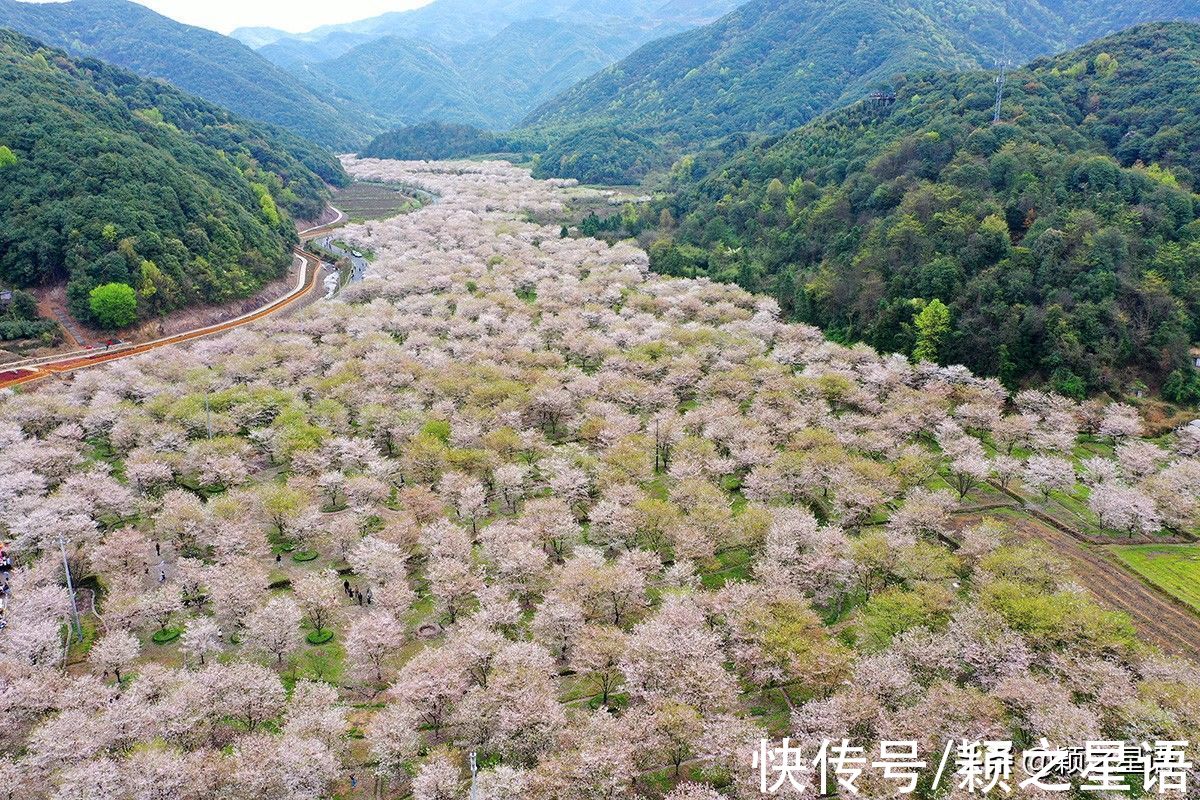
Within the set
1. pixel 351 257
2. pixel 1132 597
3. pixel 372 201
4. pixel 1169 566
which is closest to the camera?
pixel 1132 597

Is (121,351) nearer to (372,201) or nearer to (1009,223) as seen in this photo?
(1009,223)

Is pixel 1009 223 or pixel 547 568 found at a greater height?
pixel 1009 223

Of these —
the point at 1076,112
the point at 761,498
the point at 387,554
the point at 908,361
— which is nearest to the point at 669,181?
the point at 1076,112

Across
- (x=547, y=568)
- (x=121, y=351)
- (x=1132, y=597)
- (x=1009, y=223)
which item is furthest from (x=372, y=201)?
(x=1132, y=597)

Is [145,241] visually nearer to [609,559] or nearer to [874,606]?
[609,559]

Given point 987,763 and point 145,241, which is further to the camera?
point 145,241
